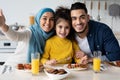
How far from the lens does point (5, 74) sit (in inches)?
66.2

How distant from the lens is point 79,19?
7.02ft

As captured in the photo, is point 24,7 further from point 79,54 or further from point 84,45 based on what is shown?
point 79,54

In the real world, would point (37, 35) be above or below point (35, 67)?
above

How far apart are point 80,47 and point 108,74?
1.71ft

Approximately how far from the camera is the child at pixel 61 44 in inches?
84.2

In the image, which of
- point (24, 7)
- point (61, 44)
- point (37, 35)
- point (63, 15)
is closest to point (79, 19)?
point (63, 15)

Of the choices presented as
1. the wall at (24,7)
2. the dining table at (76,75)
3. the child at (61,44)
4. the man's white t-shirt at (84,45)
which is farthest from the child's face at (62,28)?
the wall at (24,7)

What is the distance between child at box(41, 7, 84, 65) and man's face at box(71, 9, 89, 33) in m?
0.06

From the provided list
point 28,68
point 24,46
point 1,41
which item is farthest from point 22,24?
point 28,68

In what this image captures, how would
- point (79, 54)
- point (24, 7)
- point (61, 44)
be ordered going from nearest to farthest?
point (79, 54), point (61, 44), point (24, 7)

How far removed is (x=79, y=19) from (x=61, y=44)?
278mm

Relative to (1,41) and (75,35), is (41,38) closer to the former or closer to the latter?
(75,35)

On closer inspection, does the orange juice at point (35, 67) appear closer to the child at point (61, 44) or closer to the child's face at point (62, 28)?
the child at point (61, 44)

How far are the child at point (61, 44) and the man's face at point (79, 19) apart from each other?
59mm
